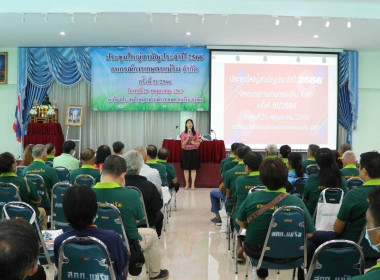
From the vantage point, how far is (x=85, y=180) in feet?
14.9

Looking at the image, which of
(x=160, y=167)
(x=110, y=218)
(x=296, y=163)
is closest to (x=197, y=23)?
(x=160, y=167)

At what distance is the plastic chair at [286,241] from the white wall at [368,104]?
9987 millimetres

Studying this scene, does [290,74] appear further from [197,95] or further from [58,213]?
[58,213]

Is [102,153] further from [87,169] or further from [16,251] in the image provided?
[16,251]

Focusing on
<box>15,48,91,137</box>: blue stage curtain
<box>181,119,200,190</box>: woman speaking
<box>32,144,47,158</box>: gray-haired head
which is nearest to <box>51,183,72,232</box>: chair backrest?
<box>32,144,47,158</box>: gray-haired head

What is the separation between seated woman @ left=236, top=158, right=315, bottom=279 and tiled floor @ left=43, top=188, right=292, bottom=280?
3.16 ft

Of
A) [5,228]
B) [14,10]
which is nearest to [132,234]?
[5,228]

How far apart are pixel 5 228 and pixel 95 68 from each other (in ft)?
34.8

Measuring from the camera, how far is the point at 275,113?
458 inches

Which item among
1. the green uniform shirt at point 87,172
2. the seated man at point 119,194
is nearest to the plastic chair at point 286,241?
the seated man at point 119,194

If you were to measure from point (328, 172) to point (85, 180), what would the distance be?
233 centimetres

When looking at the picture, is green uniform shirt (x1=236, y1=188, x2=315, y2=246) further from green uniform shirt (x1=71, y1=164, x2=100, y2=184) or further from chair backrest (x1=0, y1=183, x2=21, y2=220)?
green uniform shirt (x1=71, y1=164, x2=100, y2=184)

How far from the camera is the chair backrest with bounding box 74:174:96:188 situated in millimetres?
4555

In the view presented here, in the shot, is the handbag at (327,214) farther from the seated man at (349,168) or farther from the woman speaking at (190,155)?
the woman speaking at (190,155)
